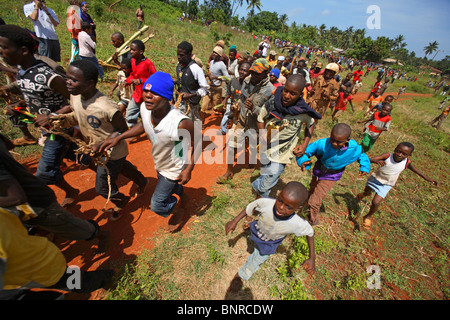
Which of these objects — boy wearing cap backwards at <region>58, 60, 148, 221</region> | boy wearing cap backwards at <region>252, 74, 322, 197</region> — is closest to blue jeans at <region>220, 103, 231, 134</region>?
boy wearing cap backwards at <region>252, 74, 322, 197</region>

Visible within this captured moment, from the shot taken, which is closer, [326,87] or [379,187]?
[379,187]

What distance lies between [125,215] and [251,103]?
284cm

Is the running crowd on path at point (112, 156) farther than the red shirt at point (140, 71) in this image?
No

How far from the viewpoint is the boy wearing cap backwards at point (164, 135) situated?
2.15 meters

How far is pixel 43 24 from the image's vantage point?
17.1ft

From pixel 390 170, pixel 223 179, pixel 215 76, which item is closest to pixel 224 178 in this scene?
pixel 223 179

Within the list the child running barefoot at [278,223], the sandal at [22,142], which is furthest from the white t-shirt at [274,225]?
the sandal at [22,142]

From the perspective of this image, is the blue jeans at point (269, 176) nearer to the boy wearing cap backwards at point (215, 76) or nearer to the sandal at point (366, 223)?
the sandal at point (366, 223)

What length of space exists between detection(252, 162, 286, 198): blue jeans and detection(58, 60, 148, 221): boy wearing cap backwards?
2.08 metres

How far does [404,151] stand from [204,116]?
5293 millimetres

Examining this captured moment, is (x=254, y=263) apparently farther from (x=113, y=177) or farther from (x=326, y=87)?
(x=326, y=87)

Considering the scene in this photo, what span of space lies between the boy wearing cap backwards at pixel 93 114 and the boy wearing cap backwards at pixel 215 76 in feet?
11.6

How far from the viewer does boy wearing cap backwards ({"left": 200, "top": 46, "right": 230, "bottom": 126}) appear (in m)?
5.65

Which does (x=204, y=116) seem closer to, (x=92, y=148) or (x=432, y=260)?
(x=92, y=148)
